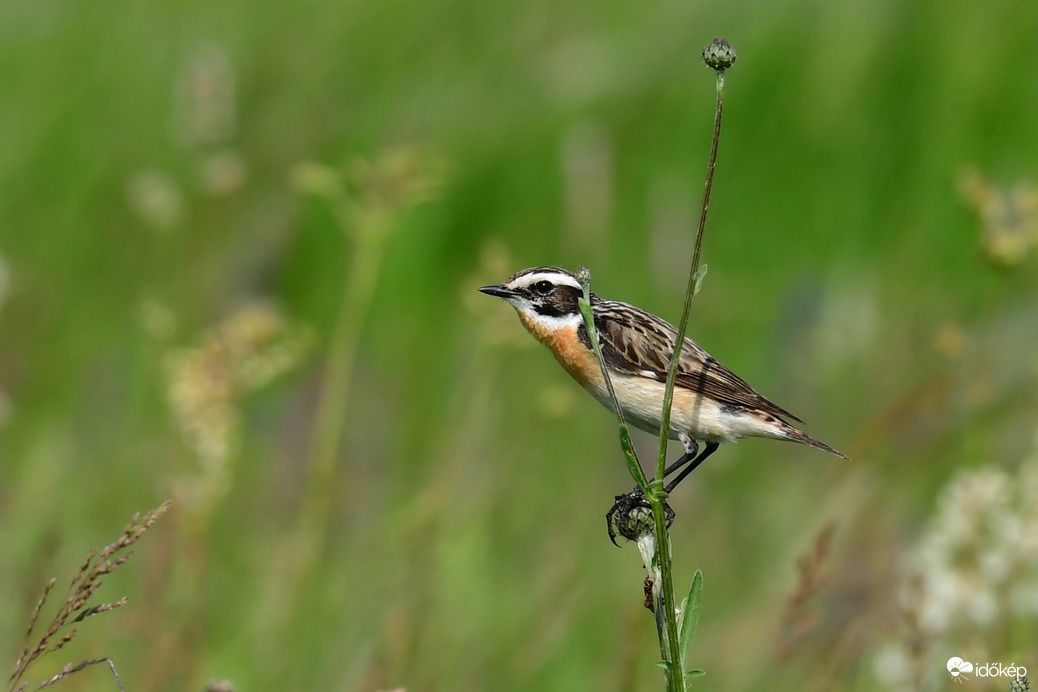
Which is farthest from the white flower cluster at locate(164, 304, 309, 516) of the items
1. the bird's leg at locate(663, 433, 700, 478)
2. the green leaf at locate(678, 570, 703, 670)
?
the green leaf at locate(678, 570, 703, 670)

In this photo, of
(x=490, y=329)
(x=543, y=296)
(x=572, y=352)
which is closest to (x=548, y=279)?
(x=543, y=296)

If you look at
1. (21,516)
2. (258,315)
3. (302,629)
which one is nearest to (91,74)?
(21,516)

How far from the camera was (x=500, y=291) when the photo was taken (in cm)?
409

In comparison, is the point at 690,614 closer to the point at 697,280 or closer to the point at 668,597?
the point at 668,597

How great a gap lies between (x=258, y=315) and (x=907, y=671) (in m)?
2.57

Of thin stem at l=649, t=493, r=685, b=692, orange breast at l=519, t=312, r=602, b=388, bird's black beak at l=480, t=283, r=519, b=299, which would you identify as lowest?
thin stem at l=649, t=493, r=685, b=692

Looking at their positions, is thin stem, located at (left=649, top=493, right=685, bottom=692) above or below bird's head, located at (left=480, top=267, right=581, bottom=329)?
below

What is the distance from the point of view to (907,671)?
14.1 ft

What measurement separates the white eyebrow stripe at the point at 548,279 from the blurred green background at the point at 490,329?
0.89ft

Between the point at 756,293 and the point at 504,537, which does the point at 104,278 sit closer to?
the point at 504,537

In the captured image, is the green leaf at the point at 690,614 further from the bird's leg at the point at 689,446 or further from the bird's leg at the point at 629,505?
the bird's leg at the point at 689,446

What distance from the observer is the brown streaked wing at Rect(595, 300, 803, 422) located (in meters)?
4.15

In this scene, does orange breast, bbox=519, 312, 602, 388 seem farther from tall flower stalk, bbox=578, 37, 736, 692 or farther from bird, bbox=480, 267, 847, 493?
tall flower stalk, bbox=578, 37, 736, 692

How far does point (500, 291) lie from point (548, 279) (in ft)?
0.48
